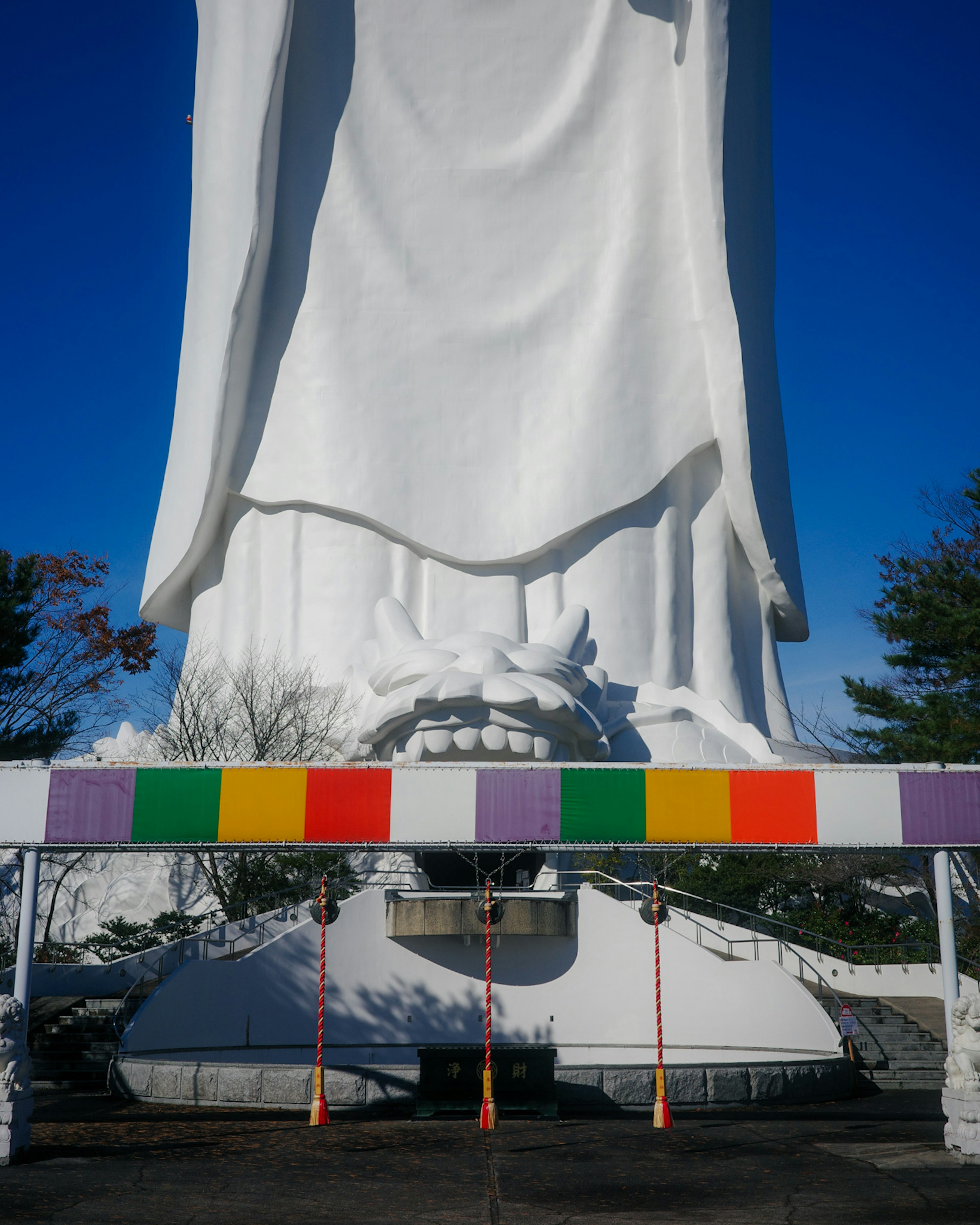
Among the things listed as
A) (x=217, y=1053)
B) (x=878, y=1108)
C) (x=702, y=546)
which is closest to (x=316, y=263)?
(x=702, y=546)

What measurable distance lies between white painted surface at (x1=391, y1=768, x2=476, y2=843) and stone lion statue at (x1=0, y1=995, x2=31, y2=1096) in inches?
124

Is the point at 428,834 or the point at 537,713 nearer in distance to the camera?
the point at 428,834

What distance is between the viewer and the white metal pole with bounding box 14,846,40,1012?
956 cm

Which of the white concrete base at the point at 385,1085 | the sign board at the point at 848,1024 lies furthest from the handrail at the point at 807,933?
the white concrete base at the point at 385,1085

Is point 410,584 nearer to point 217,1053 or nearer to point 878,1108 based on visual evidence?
point 217,1053

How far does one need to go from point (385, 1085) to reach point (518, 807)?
316cm

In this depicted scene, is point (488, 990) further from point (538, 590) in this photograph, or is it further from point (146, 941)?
point (538, 590)

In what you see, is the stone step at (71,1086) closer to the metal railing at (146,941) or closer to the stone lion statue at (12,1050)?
the metal railing at (146,941)

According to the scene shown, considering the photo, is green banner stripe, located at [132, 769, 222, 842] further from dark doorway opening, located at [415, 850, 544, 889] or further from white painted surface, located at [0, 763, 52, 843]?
dark doorway opening, located at [415, 850, 544, 889]

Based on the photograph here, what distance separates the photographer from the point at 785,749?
2212 cm

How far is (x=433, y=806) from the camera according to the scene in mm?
10344

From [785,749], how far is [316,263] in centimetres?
1264

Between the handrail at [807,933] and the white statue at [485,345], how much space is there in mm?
3494

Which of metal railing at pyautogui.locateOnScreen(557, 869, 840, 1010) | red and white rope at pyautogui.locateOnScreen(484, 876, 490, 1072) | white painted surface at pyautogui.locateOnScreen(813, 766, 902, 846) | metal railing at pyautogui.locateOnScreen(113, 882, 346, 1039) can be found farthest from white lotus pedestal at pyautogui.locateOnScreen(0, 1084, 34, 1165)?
metal railing at pyautogui.locateOnScreen(557, 869, 840, 1010)
